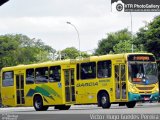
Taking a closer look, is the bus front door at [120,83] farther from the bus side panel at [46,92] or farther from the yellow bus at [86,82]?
the bus side panel at [46,92]

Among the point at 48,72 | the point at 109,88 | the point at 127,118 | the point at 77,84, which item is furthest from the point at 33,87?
the point at 127,118

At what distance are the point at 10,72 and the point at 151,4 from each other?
1805 centimetres

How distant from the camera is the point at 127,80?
2664 cm

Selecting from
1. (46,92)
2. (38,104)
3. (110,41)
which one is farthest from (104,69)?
(110,41)

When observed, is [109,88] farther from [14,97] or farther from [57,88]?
[14,97]

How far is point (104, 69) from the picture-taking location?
90.1 ft

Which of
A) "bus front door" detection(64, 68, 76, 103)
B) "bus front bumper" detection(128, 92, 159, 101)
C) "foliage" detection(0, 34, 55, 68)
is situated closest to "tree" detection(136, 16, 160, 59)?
"bus front door" detection(64, 68, 76, 103)

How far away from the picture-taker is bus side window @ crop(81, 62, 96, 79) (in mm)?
27938

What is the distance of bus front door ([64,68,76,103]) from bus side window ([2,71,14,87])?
462 cm

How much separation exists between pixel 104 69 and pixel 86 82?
4.97ft

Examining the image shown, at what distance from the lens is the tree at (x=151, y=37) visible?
142 ft

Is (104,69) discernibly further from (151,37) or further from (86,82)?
(151,37)

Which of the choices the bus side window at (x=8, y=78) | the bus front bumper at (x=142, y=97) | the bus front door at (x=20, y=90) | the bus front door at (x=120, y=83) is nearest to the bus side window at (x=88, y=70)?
the bus front door at (x=120, y=83)

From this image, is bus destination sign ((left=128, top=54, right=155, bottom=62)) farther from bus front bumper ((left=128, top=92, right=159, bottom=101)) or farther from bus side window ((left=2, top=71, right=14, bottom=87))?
bus side window ((left=2, top=71, right=14, bottom=87))
